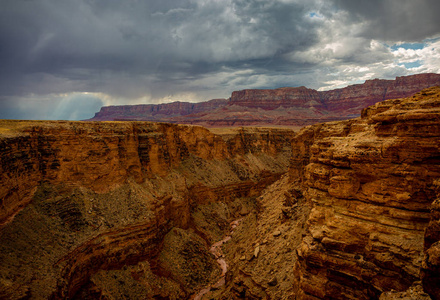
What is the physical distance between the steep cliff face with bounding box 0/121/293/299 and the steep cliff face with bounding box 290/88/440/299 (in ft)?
59.0

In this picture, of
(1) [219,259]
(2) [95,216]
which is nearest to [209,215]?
(1) [219,259]

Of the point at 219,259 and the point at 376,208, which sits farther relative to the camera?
the point at 219,259

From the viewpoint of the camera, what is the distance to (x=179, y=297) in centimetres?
2839

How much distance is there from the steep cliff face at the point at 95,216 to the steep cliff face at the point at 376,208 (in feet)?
59.0

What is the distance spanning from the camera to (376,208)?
12.5 m

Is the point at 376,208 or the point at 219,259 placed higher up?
the point at 376,208

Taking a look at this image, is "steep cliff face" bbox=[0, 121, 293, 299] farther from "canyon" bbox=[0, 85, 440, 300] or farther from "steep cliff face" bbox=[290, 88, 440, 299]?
"steep cliff face" bbox=[290, 88, 440, 299]

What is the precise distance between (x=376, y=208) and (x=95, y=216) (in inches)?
1022

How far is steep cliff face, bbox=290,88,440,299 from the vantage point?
442 inches

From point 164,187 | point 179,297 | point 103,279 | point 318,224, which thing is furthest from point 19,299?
point 164,187

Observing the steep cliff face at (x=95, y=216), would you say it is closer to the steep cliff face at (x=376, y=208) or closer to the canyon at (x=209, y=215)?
the canyon at (x=209, y=215)

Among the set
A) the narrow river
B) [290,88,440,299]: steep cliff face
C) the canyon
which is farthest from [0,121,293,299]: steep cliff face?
[290,88,440,299]: steep cliff face

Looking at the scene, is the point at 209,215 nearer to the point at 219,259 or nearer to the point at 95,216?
the point at 219,259

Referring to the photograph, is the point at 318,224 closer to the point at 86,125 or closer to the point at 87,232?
the point at 87,232
